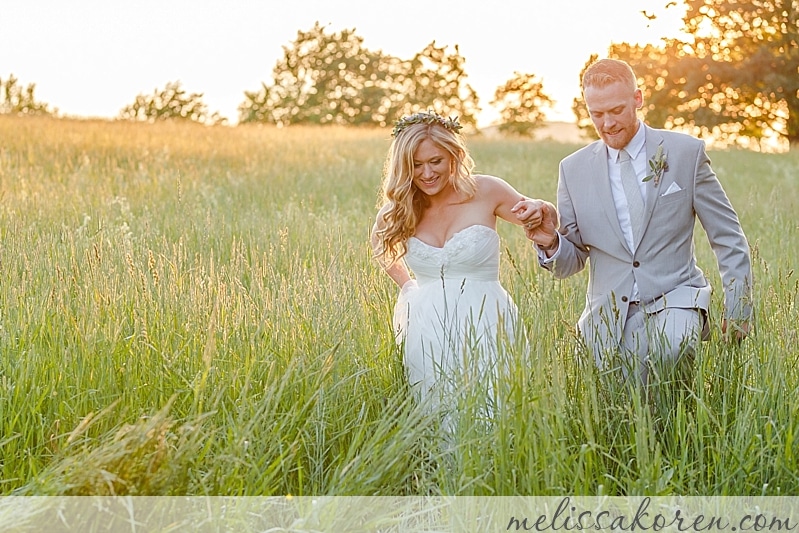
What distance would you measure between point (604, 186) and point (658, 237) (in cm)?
37

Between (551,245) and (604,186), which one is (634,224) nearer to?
(604,186)

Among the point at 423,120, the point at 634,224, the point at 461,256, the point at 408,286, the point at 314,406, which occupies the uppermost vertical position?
the point at 423,120

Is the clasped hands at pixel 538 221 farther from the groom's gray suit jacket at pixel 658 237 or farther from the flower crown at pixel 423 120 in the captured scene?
the flower crown at pixel 423 120

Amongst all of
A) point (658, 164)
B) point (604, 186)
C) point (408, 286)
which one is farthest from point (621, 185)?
point (408, 286)

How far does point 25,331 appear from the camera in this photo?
4074mm

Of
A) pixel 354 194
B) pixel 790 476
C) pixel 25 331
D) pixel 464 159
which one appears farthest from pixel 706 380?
pixel 354 194

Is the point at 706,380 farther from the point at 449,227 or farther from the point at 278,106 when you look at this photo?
the point at 278,106

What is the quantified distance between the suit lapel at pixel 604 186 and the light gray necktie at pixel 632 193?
0.23 ft

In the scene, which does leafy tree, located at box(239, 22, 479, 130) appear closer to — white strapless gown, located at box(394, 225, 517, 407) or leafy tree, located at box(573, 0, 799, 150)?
leafy tree, located at box(573, 0, 799, 150)

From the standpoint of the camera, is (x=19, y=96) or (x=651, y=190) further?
(x=19, y=96)

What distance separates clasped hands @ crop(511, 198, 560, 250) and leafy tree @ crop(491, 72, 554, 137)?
4583cm

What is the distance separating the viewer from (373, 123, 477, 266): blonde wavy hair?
486 cm

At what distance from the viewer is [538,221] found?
430 cm

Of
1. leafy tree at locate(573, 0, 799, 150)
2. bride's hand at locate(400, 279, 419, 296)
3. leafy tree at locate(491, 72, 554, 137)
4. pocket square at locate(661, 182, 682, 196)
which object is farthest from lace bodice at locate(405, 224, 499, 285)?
leafy tree at locate(491, 72, 554, 137)
